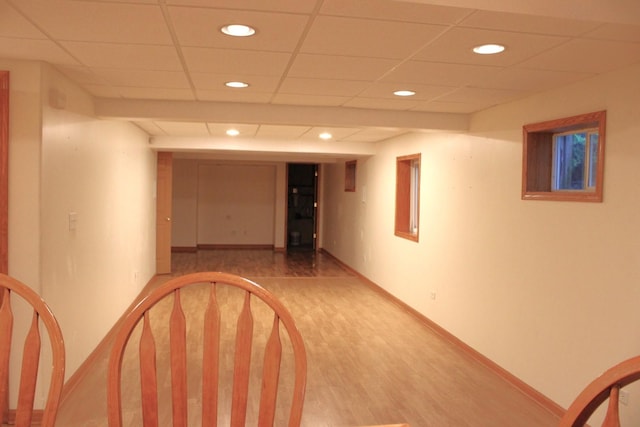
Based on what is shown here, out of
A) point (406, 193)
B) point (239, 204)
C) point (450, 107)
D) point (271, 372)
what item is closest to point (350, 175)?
point (406, 193)

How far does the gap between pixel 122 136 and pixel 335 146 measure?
10.6 feet

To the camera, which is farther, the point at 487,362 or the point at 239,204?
the point at 239,204

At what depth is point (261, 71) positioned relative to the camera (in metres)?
3.28

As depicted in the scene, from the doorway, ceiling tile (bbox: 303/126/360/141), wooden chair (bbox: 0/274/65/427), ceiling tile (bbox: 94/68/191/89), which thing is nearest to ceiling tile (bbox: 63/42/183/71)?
ceiling tile (bbox: 94/68/191/89)

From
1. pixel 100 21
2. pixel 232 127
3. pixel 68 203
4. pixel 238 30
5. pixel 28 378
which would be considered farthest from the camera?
pixel 232 127

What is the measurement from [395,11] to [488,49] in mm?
742

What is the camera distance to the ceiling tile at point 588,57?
254cm

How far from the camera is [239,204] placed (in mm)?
12547

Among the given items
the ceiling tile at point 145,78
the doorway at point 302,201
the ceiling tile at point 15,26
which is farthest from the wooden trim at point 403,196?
the doorway at point 302,201

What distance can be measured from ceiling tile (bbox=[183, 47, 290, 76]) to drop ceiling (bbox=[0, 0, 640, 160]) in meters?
0.01

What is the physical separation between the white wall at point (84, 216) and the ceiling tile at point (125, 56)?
351 mm

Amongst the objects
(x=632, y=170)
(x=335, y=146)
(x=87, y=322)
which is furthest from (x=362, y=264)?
(x=632, y=170)

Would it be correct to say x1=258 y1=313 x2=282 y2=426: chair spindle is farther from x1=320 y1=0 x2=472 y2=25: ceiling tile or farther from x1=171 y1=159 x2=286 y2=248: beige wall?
x1=171 y1=159 x2=286 y2=248: beige wall

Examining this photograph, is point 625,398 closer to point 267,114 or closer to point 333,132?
point 267,114
